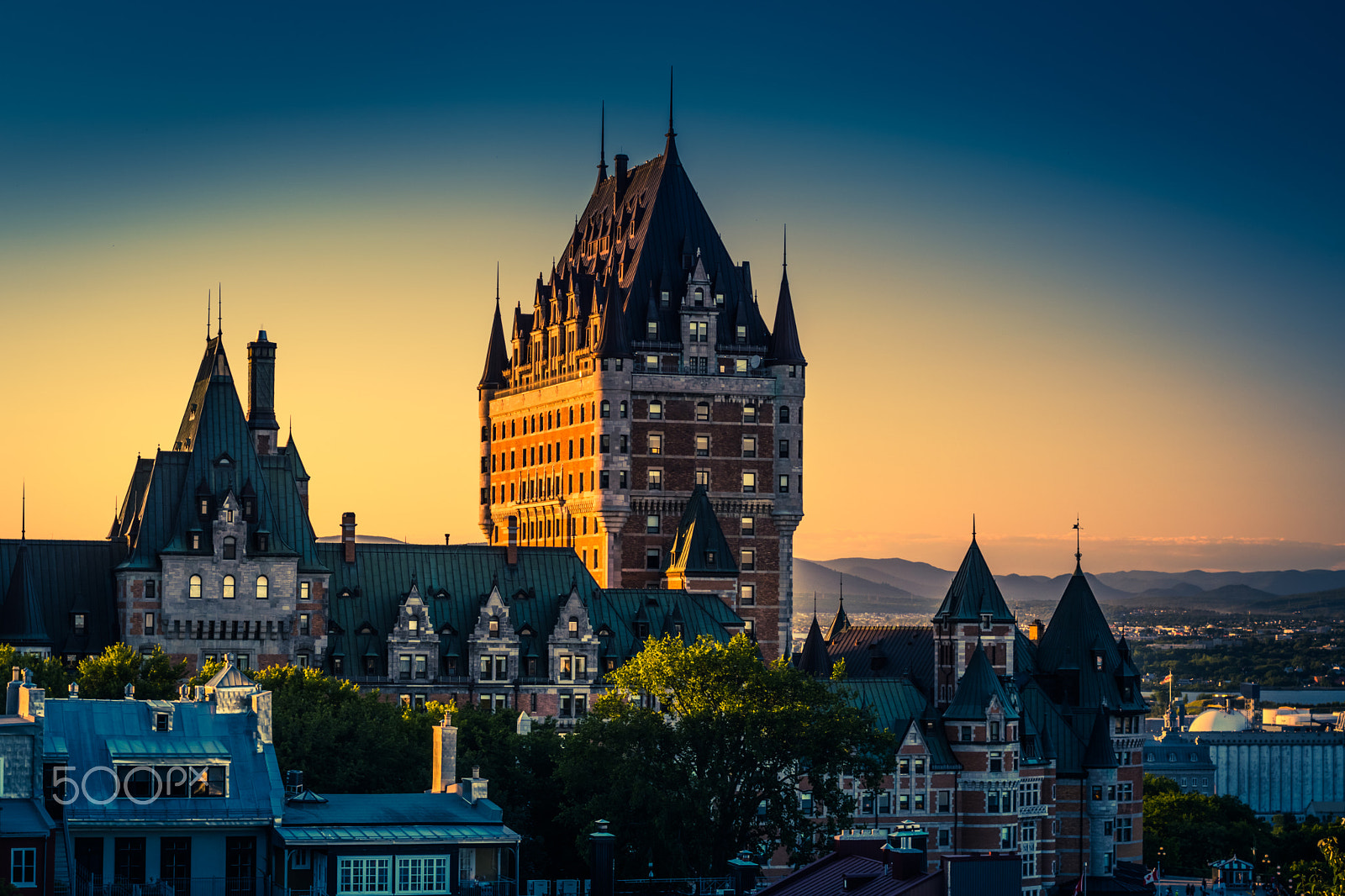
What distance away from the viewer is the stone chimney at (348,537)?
584 ft

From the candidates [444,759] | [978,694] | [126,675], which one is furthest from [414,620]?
[444,759]

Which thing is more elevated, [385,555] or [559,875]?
[385,555]

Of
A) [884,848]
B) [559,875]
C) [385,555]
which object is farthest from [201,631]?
[884,848]

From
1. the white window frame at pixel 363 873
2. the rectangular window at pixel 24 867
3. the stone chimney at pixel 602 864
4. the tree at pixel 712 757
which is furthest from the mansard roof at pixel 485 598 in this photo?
the rectangular window at pixel 24 867

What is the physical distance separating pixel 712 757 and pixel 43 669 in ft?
123

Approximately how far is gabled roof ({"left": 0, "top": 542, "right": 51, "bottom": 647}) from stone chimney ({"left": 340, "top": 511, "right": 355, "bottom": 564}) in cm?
2366

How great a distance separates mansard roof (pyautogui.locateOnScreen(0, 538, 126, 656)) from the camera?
16038 centimetres

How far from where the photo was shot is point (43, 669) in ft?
465

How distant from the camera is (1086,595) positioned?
19575cm

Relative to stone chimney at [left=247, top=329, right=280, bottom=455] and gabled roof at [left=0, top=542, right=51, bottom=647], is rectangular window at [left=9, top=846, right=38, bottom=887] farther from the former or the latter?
stone chimney at [left=247, top=329, right=280, bottom=455]

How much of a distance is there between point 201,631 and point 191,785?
65.0 m

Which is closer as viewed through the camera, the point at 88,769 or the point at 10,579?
the point at 88,769

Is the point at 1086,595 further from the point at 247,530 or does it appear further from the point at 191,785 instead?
the point at 191,785

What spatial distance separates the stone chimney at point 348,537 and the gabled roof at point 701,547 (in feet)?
89.7
